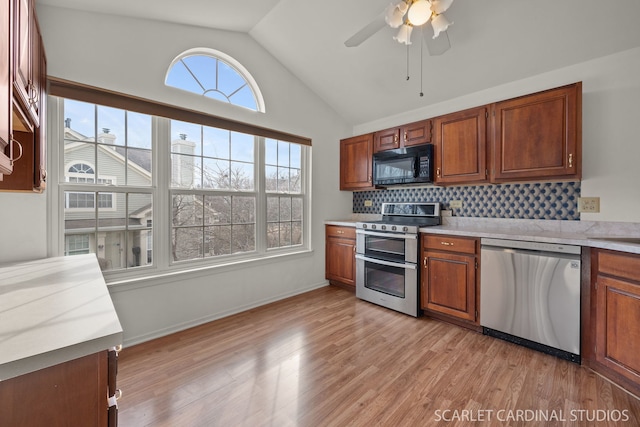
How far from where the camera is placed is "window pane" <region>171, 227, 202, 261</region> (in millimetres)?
2586

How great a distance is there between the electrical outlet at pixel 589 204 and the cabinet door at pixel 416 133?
1.48 metres

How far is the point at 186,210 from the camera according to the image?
8.68 feet

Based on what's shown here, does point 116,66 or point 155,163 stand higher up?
point 116,66

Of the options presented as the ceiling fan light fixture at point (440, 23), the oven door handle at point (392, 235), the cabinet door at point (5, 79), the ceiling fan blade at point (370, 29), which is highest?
the ceiling fan blade at point (370, 29)

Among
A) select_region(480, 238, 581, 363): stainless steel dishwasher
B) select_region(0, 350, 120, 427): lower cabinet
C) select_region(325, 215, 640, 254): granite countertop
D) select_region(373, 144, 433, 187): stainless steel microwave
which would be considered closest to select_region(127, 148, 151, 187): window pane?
select_region(0, 350, 120, 427): lower cabinet

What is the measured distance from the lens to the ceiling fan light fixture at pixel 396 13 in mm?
1732

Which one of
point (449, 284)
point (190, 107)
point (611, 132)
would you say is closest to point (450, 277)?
point (449, 284)

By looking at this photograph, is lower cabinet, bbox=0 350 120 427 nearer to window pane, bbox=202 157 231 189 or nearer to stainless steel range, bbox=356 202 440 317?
window pane, bbox=202 157 231 189

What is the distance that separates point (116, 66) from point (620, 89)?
4.18 meters

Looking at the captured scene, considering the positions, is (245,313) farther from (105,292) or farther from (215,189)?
(105,292)

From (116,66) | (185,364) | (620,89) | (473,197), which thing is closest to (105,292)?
(185,364)

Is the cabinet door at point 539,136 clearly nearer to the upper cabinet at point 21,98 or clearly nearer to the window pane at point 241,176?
the window pane at point 241,176

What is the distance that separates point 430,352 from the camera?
2189 mm

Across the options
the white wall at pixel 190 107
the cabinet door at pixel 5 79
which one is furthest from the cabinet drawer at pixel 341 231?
the cabinet door at pixel 5 79
